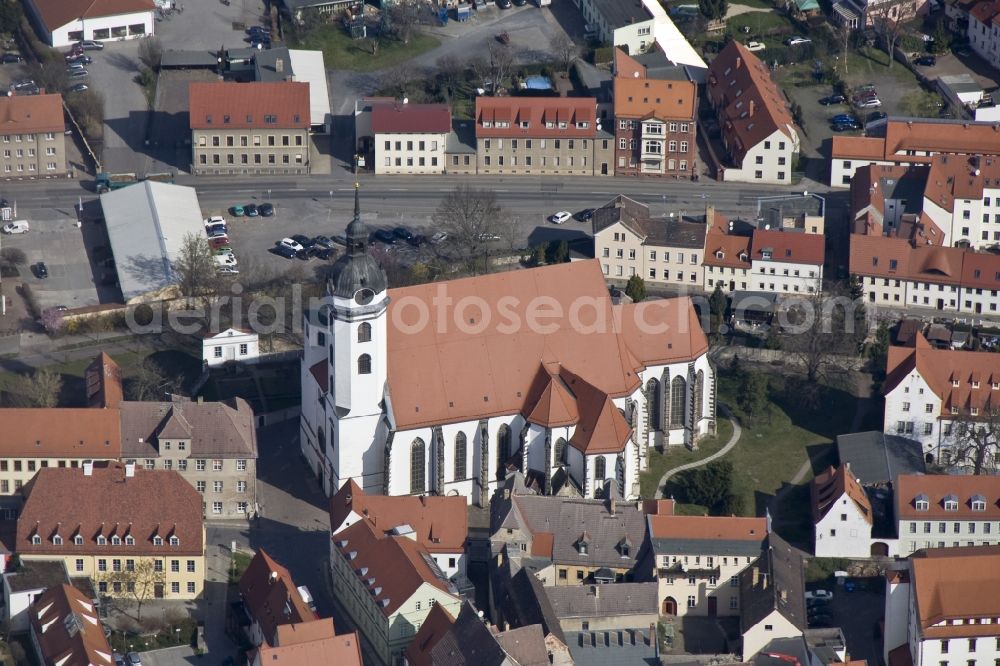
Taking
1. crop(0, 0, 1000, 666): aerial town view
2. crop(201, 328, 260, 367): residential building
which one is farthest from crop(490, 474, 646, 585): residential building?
crop(201, 328, 260, 367): residential building

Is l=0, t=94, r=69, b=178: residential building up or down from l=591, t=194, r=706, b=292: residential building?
up

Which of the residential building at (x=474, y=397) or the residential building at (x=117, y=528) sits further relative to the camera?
the residential building at (x=474, y=397)

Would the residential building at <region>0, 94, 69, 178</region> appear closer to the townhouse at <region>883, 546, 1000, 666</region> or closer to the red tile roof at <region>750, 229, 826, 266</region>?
the red tile roof at <region>750, 229, 826, 266</region>

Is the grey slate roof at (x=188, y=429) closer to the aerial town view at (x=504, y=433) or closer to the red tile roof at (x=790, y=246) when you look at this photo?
the aerial town view at (x=504, y=433)

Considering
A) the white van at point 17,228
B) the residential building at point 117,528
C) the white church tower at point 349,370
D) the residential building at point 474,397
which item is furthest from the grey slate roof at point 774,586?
the white van at point 17,228

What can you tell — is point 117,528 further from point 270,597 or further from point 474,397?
point 474,397
